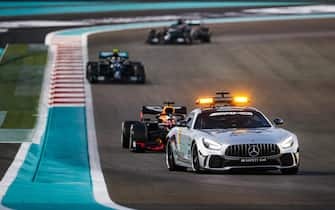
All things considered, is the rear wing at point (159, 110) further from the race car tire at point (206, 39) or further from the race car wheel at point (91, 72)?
the race car tire at point (206, 39)

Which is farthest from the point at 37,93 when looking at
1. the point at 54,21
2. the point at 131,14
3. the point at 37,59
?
the point at 131,14

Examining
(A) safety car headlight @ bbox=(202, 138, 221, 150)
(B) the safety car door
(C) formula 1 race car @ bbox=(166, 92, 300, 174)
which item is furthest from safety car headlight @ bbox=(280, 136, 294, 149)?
(B) the safety car door

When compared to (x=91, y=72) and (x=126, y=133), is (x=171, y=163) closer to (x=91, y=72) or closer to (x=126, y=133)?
(x=126, y=133)

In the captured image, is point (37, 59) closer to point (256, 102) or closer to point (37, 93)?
point (37, 93)

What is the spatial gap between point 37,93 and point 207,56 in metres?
11.5

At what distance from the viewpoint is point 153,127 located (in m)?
25.8

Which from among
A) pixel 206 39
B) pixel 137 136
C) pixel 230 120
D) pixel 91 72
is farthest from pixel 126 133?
pixel 206 39

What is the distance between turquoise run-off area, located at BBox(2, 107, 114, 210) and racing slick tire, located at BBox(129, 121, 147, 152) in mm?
979

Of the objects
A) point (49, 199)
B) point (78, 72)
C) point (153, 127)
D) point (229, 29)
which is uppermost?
point (229, 29)

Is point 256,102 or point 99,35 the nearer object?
point 256,102

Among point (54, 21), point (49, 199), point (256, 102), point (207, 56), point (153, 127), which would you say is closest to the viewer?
point (49, 199)

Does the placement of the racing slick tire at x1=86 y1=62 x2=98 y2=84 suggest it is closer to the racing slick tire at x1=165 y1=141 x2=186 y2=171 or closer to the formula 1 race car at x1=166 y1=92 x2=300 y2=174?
the racing slick tire at x1=165 y1=141 x2=186 y2=171

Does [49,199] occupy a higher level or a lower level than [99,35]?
lower

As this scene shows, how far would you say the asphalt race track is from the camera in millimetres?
15727
